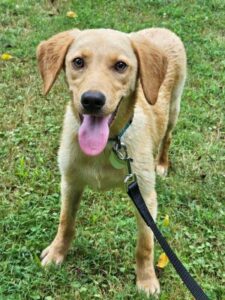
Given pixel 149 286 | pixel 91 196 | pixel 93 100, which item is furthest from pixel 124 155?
pixel 91 196

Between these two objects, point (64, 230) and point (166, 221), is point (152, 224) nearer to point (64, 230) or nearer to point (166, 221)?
point (64, 230)

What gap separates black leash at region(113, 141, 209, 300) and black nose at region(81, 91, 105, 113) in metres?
0.56

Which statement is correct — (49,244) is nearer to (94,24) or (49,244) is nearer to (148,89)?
→ (148,89)

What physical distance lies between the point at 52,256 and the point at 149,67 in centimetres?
163

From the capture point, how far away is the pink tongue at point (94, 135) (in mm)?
3342

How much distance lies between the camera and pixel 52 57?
3.63 metres

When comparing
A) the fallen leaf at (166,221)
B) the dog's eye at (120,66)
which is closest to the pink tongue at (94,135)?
the dog's eye at (120,66)

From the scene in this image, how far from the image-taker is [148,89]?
3652 mm

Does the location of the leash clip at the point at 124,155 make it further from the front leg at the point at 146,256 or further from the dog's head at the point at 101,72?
the front leg at the point at 146,256

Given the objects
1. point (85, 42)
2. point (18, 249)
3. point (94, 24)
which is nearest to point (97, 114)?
point (85, 42)

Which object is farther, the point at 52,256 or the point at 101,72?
the point at 52,256

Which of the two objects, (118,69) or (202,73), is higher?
(118,69)

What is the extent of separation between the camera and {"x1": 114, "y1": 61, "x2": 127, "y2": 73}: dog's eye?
3451 millimetres

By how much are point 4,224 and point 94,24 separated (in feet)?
13.3
